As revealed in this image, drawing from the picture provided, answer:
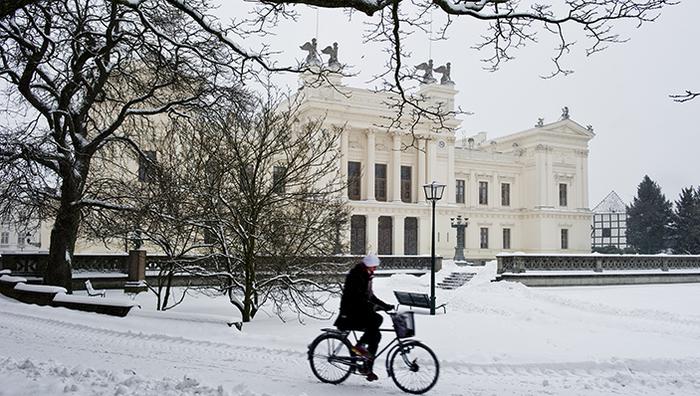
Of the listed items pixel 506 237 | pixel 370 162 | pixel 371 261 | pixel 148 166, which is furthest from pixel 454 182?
pixel 371 261

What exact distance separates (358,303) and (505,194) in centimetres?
6115

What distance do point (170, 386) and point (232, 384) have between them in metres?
0.81

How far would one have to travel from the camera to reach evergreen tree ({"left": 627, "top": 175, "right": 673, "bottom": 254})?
241 feet

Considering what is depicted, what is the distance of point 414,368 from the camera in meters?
7.91

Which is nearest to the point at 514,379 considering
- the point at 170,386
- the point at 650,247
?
the point at 170,386

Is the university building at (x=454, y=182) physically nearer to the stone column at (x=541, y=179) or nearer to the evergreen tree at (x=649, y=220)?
the stone column at (x=541, y=179)

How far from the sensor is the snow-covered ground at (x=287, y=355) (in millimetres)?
7824

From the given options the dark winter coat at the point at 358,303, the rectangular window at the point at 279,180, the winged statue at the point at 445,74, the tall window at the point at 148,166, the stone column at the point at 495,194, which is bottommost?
the dark winter coat at the point at 358,303

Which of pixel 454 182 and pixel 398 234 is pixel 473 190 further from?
pixel 398 234

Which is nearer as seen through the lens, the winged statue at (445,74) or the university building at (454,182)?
the university building at (454,182)

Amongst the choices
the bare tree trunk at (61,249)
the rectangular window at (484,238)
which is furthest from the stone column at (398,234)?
the bare tree trunk at (61,249)

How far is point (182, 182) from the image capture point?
53.6 feet

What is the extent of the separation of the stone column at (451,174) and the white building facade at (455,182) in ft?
0.35

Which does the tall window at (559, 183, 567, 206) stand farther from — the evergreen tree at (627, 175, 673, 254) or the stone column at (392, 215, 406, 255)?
the stone column at (392, 215, 406, 255)
